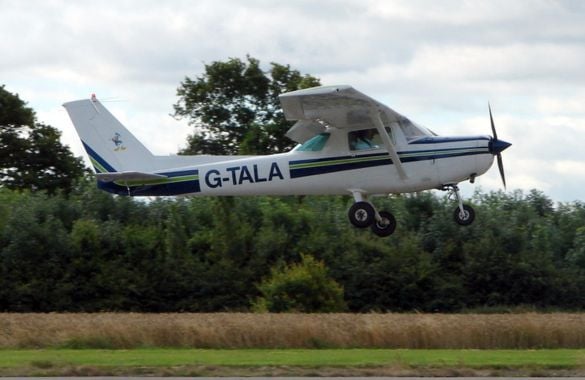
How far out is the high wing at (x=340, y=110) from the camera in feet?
68.8

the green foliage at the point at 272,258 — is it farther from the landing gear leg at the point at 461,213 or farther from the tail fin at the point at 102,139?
the landing gear leg at the point at 461,213

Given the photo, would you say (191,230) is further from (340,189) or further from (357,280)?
(340,189)

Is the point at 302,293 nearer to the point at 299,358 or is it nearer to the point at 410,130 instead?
the point at 410,130

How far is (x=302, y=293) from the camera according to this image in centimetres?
3784

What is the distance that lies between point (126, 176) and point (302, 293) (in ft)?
50.6

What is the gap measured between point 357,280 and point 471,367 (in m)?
25.8

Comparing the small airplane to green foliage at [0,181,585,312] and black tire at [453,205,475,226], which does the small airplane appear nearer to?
black tire at [453,205,475,226]

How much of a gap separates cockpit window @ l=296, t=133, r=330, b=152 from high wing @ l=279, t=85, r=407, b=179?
0.77 feet

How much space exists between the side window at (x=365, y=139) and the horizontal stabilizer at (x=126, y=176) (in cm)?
392

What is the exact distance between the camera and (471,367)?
17094mm

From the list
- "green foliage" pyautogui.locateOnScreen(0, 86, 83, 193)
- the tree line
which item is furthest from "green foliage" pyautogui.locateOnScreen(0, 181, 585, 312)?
"green foliage" pyautogui.locateOnScreen(0, 86, 83, 193)

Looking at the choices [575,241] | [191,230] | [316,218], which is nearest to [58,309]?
[191,230]

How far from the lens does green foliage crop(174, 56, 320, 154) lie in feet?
179

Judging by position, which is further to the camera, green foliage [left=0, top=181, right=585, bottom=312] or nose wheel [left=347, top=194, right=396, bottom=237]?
green foliage [left=0, top=181, right=585, bottom=312]
